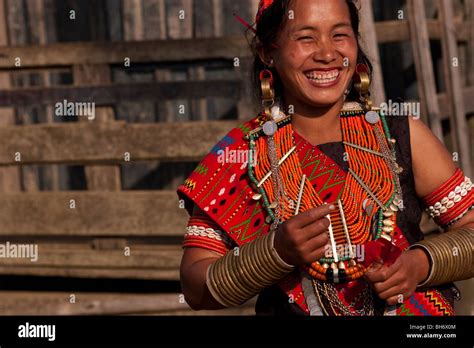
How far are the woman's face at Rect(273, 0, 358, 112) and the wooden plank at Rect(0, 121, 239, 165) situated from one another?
323 centimetres

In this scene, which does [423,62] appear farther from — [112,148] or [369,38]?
[112,148]

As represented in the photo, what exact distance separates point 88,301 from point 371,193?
3.55 meters

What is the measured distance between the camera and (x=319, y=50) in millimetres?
2742

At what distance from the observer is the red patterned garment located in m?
2.74

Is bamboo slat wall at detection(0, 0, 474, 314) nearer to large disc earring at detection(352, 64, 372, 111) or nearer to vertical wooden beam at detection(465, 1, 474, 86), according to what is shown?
vertical wooden beam at detection(465, 1, 474, 86)

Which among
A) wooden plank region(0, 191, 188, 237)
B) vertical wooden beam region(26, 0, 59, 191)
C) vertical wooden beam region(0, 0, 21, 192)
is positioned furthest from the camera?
vertical wooden beam region(26, 0, 59, 191)

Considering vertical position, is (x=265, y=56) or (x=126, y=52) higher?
(x=126, y=52)

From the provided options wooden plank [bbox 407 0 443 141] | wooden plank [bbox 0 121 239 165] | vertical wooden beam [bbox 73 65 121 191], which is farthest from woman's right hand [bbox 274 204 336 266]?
wooden plank [bbox 407 0 443 141]

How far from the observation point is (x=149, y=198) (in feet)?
20.6

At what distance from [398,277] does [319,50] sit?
→ 72 centimetres

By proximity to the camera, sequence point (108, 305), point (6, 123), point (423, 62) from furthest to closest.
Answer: point (6, 123)
point (423, 62)
point (108, 305)

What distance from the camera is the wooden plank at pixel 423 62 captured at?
6.87 metres

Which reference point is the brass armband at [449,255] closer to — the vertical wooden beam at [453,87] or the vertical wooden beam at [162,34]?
the vertical wooden beam at [453,87]

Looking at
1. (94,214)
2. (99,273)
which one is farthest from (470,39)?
(99,273)
